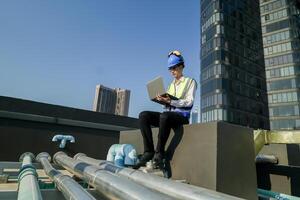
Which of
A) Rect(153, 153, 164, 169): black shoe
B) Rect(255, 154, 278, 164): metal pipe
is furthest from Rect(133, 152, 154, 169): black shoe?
Rect(255, 154, 278, 164): metal pipe

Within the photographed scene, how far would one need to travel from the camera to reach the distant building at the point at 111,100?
3379 inches

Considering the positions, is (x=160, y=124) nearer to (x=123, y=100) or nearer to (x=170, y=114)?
(x=170, y=114)

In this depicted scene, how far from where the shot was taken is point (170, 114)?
3.15 m

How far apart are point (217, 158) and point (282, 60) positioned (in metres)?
55.1

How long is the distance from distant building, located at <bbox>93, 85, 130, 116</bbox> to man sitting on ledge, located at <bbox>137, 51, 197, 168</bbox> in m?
82.7

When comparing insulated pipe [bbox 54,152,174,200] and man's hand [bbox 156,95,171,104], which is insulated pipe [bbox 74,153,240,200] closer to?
insulated pipe [bbox 54,152,174,200]

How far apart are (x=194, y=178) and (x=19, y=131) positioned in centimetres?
842

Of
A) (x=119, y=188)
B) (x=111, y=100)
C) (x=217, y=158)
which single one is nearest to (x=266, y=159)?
(x=217, y=158)

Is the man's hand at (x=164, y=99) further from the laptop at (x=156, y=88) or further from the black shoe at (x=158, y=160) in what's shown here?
the black shoe at (x=158, y=160)

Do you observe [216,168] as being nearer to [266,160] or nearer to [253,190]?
[253,190]

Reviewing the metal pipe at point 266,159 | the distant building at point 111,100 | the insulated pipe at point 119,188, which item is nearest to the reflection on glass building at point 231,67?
the metal pipe at point 266,159


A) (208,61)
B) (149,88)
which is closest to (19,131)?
(149,88)

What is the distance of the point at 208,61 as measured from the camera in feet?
151

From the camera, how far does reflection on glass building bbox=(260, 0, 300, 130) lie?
47.1 metres
